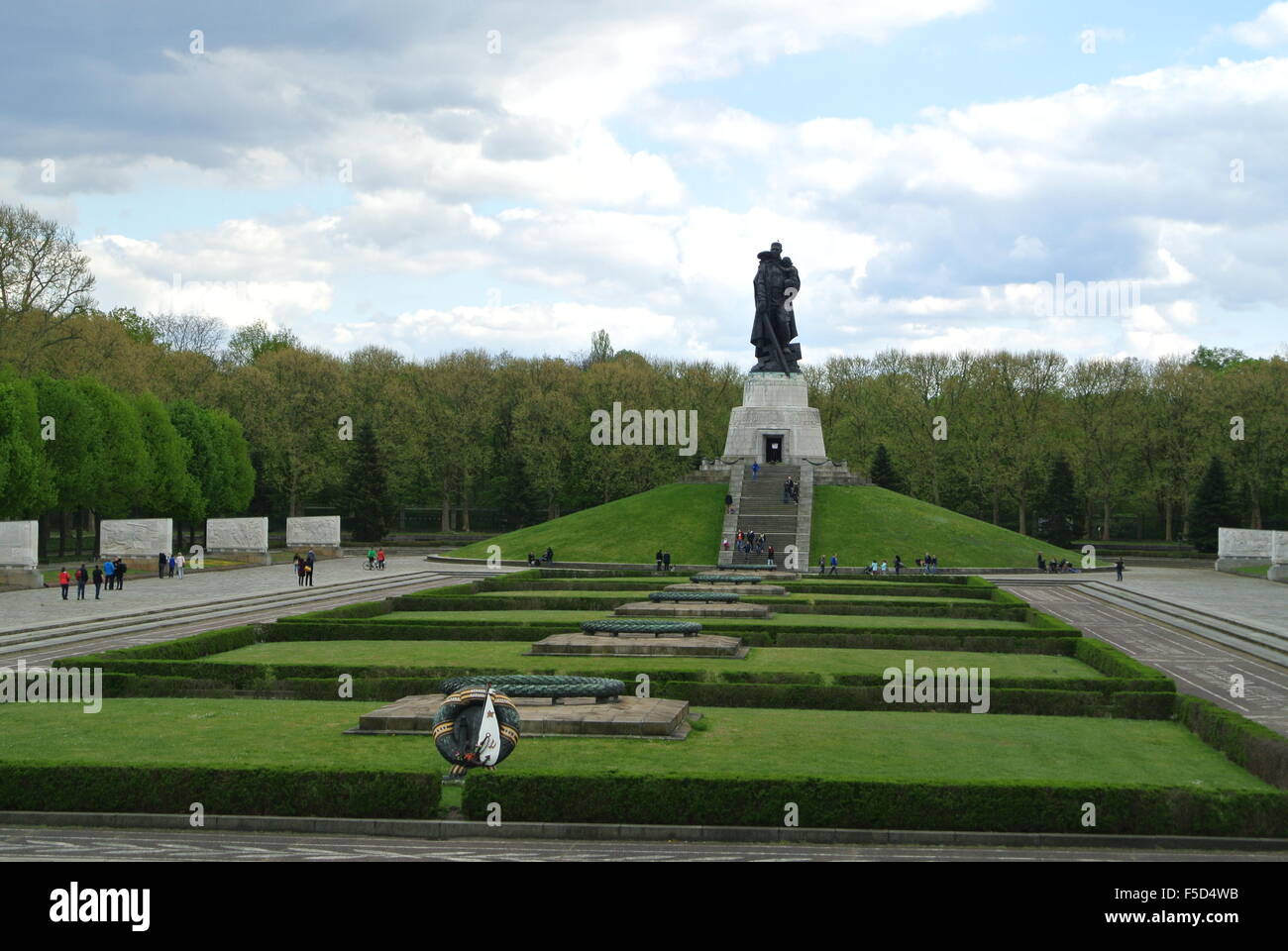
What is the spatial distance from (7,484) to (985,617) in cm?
4187

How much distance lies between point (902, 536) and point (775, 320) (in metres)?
15.9

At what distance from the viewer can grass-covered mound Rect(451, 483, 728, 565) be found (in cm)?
6138

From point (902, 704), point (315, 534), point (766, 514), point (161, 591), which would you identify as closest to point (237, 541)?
point (315, 534)

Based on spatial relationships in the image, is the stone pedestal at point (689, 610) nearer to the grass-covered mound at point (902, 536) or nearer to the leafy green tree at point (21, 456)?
the grass-covered mound at point (902, 536)

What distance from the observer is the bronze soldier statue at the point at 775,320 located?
231ft

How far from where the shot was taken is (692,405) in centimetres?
9050

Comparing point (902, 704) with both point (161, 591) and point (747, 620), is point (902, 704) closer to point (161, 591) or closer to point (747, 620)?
point (747, 620)

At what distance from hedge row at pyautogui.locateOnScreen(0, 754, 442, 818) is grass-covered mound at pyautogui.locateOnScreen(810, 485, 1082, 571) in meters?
44.5

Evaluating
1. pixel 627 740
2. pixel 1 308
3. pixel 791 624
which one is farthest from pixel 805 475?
pixel 627 740

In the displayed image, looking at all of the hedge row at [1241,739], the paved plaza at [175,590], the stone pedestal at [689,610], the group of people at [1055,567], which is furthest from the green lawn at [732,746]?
the group of people at [1055,567]

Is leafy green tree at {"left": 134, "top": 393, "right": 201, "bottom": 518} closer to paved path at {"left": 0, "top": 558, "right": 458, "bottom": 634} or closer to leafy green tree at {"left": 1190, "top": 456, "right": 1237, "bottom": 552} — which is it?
paved path at {"left": 0, "top": 558, "right": 458, "bottom": 634}

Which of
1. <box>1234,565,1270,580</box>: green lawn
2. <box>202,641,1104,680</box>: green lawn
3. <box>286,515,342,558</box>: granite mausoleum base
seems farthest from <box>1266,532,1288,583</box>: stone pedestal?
<box>286,515,342,558</box>: granite mausoleum base

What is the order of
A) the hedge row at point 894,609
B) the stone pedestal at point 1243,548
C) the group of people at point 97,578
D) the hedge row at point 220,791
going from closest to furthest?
1. the hedge row at point 220,791
2. the hedge row at point 894,609
3. the group of people at point 97,578
4. the stone pedestal at point 1243,548

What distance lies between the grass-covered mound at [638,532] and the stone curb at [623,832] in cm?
4488
